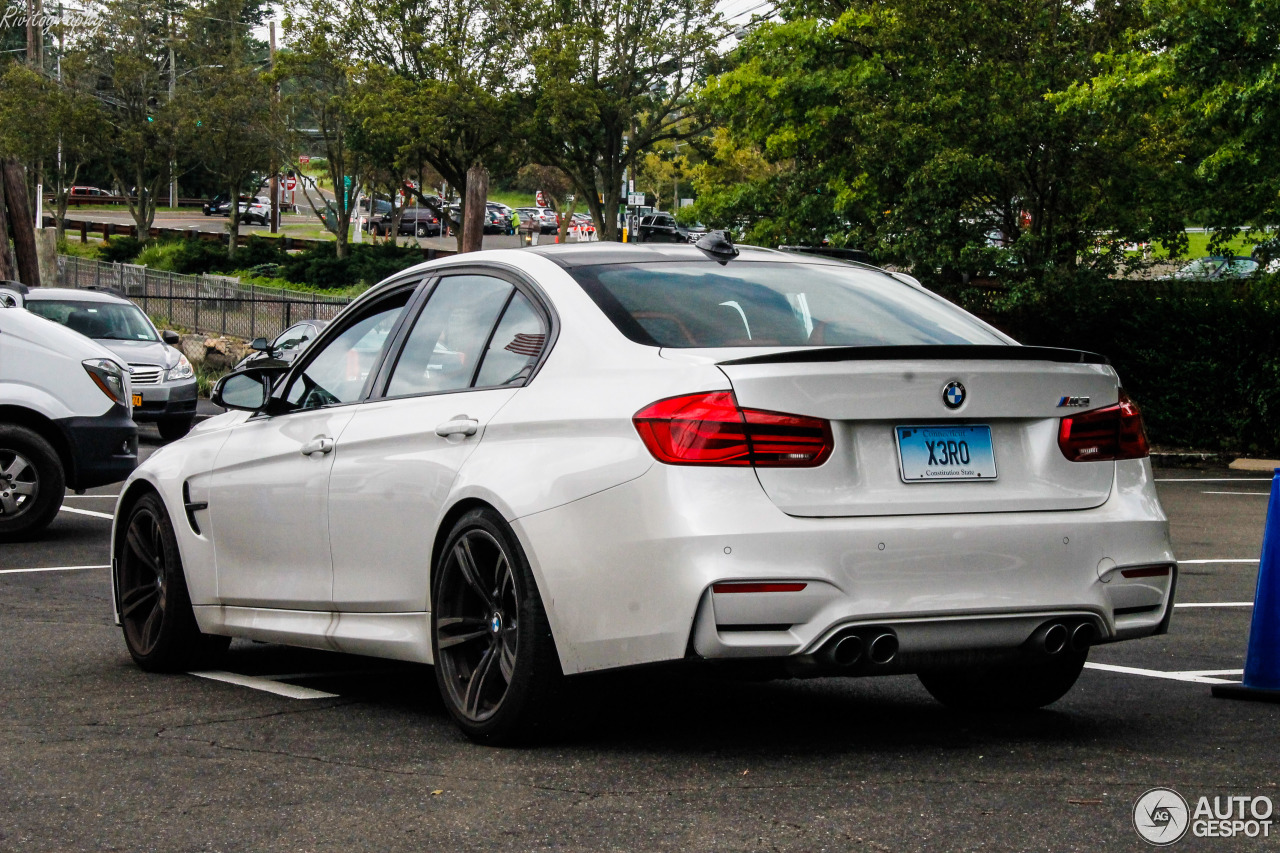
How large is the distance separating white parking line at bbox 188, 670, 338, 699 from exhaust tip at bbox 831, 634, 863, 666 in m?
2.44

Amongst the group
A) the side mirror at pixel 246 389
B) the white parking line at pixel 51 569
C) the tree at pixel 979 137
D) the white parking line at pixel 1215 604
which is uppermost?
the tree at pixel 979 137

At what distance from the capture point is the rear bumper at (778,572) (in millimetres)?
4559

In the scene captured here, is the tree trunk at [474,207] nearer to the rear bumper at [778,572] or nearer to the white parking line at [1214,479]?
the white parking line at [1214,479]

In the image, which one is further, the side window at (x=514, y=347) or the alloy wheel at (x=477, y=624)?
the side window at (x=514, y=347)

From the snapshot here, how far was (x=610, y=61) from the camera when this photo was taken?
5284cm

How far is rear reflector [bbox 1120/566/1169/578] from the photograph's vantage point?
5036 mm

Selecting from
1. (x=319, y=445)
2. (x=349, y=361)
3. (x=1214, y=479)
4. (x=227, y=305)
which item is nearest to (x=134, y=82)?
(x=227, y=305)

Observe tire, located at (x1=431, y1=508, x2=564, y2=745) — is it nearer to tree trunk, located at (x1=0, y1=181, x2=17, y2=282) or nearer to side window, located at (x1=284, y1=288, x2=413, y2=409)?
side window, located at (x1=284, y1=288, x2=413, y2=409)

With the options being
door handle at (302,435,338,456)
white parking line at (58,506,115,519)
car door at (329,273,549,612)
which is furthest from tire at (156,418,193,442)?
car door at (329,273,549,612)

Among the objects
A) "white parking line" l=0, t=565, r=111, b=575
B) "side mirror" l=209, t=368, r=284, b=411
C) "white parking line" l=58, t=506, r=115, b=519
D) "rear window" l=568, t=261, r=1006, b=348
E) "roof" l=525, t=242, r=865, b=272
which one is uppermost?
A: "roof" l=525, t=242, r=865, b=272

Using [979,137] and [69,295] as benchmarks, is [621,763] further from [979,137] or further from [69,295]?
[979,137]

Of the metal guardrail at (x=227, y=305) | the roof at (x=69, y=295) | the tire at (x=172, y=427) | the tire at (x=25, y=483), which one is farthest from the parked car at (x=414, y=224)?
the tire at (x=25, y=483)

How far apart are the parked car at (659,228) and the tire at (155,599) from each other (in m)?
54.7

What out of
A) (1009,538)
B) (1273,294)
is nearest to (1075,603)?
(1009,538)
